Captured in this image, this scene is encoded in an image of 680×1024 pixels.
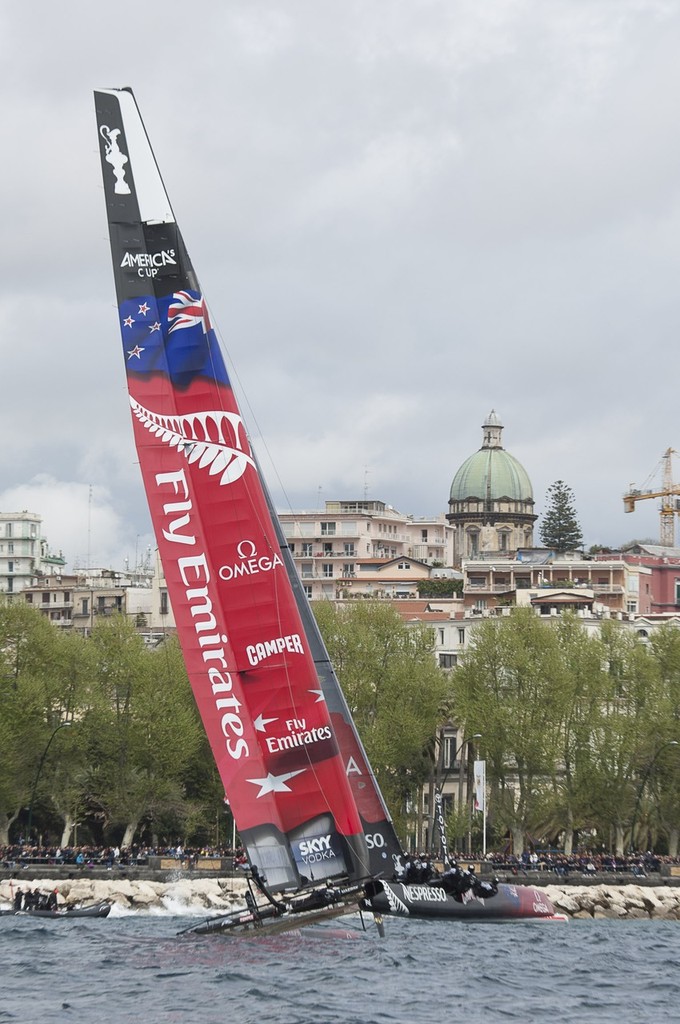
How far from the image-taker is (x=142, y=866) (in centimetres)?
6344

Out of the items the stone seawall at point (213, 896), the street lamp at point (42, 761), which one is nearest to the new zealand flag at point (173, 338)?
the stone seawall at point (213, 896)

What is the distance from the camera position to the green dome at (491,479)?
176 m

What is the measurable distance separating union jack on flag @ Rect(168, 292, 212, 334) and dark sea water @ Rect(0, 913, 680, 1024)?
12517 millimetres

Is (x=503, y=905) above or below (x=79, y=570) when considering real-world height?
below

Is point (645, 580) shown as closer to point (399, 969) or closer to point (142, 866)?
point (142, 866)

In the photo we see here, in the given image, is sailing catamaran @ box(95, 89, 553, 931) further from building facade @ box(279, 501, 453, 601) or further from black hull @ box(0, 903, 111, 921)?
building facade @ box(279, 501, 453, 601)

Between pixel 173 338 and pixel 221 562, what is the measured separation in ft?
15.2

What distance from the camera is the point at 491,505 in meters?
175

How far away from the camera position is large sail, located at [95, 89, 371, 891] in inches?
1497

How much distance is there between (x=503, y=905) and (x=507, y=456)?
13244 centimetres

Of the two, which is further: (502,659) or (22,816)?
(22,816)

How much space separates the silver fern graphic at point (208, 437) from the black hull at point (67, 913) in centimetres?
1987

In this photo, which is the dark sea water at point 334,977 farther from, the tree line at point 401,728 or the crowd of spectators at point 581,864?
the tree line at point 401,728

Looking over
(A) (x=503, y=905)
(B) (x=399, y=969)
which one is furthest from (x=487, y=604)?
(B) (x=399, y=969)
